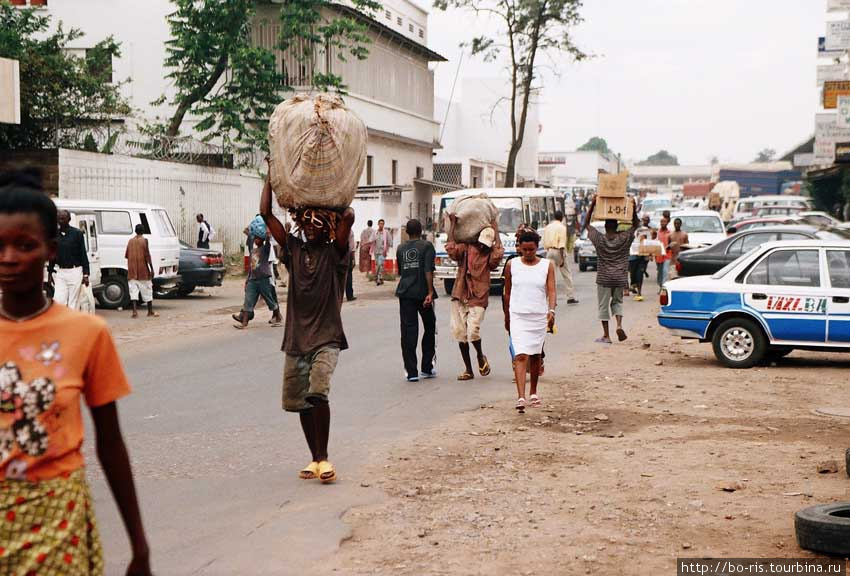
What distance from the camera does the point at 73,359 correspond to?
319 centimetres

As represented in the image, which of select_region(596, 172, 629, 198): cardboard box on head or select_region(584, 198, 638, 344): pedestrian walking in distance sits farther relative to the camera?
select_region(596, 172, 629, 198): cardboard box on head

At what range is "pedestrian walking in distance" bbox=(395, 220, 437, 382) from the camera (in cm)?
1284

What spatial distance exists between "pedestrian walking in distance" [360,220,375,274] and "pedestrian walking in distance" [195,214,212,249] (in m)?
4.21

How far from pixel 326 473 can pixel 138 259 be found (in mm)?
13469

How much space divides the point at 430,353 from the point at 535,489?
5.50 m

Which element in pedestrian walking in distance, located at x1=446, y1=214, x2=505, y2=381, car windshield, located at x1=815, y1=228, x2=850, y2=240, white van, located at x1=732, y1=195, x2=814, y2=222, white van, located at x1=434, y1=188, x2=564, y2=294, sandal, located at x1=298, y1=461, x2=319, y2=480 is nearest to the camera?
sandal, located at x1=298, y1=461, x2=319, y2=480

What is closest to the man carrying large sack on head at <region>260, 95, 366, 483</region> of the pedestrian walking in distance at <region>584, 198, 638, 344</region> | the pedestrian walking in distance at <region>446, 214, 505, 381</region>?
the pedestrian walking in distance at <region>446, 214, 505, 381</region>

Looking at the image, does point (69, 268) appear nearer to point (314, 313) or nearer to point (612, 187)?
point (612, 187)

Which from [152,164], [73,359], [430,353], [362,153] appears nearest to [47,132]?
[152,164]

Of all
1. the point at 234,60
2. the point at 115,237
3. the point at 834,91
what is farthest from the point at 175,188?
the point at 834,91

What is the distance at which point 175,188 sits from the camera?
31.7 metres

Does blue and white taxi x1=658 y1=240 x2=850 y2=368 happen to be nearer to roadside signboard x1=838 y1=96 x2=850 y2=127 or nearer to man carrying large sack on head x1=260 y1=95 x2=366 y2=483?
man carrying large sack on head x1=260 y1=95 x2=366 y2=483

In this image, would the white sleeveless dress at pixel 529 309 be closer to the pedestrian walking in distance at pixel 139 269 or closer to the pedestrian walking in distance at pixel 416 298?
the pedestrian walking in distance at pixel 416 298

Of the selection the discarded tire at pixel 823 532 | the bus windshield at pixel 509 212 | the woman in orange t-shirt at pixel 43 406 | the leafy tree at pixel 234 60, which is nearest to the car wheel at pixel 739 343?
the discarded tire at pixel 823 532
